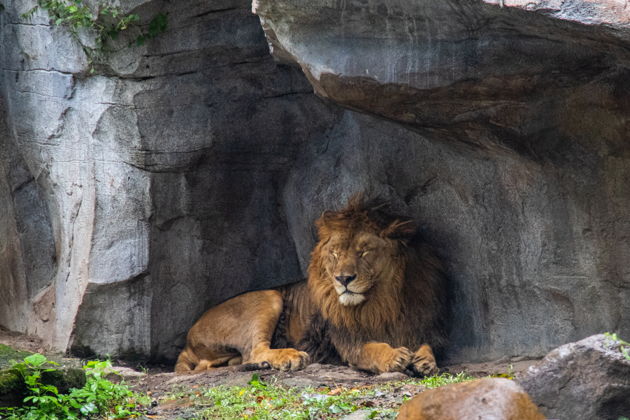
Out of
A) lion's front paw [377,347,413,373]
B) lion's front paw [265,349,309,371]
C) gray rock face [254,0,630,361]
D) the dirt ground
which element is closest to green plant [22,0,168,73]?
gray rock face [254,0,630,361]

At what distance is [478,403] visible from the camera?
4.80 m

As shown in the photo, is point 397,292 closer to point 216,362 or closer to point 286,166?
point 286,166

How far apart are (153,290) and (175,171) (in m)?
1.08

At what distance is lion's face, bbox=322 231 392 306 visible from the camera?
338 inches

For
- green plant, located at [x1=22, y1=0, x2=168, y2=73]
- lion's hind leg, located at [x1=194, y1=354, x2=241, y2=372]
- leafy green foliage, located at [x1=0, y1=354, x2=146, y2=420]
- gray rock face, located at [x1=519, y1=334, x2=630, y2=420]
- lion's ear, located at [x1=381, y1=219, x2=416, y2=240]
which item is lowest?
lion's hind leg, located at [x1=194, y1=354, x2=241, y2=372]

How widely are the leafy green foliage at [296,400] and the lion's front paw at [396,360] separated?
1.21 feet

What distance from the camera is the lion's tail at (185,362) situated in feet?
30.3

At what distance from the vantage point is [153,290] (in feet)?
30.1

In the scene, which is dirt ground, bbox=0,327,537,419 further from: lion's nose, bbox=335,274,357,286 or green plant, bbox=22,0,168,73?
green plant, bbox=22,0,168,73

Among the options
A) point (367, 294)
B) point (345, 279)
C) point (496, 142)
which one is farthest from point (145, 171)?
point (496, 142)

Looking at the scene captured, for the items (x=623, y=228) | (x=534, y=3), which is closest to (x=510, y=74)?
(x=534, y=3)

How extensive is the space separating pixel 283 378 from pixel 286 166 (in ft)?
7.51

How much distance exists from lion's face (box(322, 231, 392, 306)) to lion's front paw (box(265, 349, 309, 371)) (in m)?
0.57

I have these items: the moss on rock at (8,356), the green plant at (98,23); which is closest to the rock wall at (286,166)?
the green plant at (98,23)
